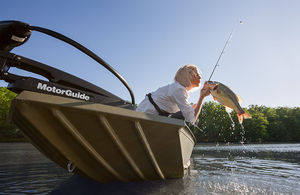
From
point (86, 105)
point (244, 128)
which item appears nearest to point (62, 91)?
point (86, 105)

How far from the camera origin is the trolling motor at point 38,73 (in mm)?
1832

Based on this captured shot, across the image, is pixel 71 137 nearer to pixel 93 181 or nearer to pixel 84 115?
pixel 84 115

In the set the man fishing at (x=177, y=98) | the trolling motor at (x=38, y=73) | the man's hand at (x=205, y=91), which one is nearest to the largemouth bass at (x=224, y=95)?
the man's hand at (x=205, y=91)

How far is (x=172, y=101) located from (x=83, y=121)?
5.38 feet

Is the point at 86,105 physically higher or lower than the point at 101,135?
higher

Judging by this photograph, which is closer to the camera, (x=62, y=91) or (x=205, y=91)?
(x=62, y=91)

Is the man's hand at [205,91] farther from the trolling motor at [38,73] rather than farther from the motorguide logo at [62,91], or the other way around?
the motorguide logo at [62,91]

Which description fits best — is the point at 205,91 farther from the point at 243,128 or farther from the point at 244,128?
the point at 244,128

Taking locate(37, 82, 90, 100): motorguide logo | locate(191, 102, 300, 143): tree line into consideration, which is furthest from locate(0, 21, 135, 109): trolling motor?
locate(191, 102, 300, 143): tree line

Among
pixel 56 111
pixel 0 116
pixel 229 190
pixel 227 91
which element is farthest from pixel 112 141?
pixel 0 116

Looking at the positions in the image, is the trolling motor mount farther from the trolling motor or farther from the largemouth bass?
the largemouth bass

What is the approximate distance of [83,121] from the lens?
200cm

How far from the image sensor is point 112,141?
228 cm

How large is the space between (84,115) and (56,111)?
0.91ft
